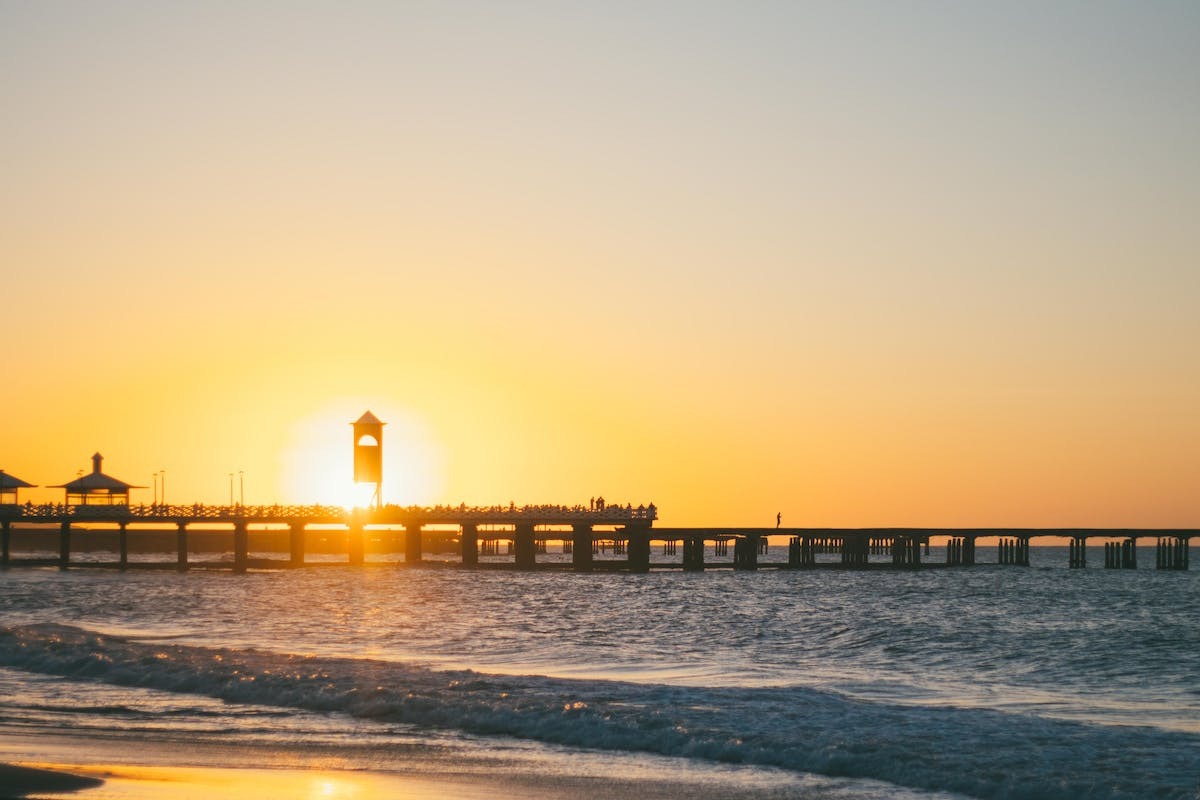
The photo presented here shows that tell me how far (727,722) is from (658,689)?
4536 millimetres

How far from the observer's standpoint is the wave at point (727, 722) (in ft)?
57.6

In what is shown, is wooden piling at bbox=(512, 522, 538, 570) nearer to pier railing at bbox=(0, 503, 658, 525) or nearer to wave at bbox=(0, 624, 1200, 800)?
pier railing at bbox=(0, 503, 658, 525)

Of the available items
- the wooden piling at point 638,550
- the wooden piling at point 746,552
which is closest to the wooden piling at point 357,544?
the wooden piling at point 638,550

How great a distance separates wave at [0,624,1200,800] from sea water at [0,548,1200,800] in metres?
0.06

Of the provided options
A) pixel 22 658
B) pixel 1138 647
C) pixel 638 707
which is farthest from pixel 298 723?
pixel 1138 647

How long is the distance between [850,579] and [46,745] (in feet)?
259

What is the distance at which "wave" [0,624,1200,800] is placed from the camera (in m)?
17.6

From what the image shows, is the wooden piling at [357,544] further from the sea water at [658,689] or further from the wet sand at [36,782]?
the wet sand at [36,782]

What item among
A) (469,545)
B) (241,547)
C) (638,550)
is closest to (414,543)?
(469,545)

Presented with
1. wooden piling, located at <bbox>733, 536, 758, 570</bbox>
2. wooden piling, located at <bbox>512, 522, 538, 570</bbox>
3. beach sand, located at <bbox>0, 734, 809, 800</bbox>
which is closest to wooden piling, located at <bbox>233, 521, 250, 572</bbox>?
wooden piling, located at <bbox>512, 522, 538, 570</bbox>

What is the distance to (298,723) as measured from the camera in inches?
837

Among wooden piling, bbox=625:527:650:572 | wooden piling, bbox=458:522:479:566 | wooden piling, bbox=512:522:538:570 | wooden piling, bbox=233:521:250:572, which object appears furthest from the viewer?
wooden piling, bbox=458:522:479:566

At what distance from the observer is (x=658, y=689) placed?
25641 millimetres

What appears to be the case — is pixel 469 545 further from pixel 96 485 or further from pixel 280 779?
pixel 280 779
